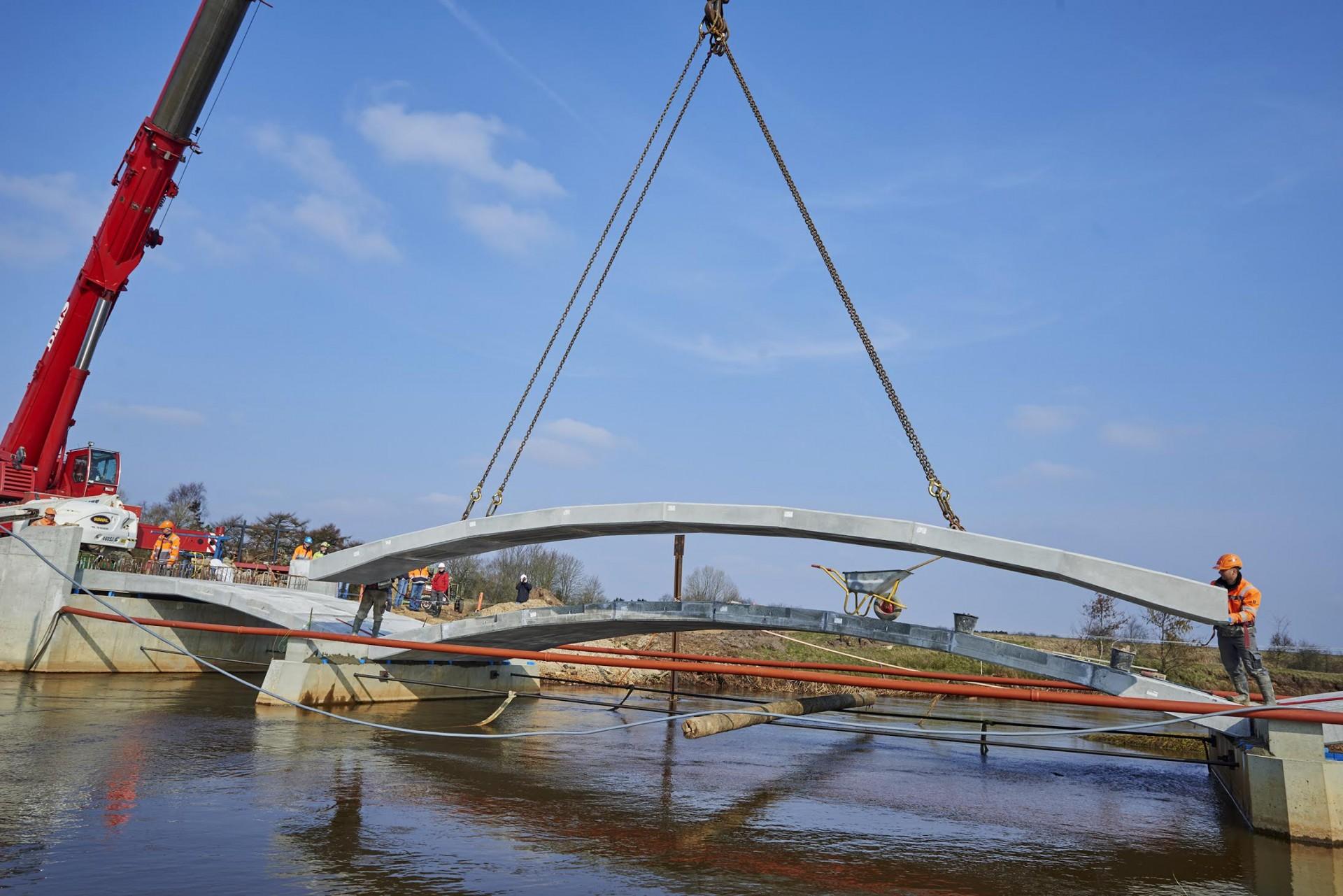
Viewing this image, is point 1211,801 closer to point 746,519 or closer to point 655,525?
point 746,519

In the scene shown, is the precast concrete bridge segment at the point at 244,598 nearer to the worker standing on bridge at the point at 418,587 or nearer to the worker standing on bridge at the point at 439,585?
the worker standing on bridge at the point at 418,587

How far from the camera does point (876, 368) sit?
1222 cm

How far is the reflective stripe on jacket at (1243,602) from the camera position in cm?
966

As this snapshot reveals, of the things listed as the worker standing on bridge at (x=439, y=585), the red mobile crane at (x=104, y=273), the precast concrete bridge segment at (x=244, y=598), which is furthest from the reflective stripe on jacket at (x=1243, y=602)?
the worker standing on bridge at (x=439, y=585)

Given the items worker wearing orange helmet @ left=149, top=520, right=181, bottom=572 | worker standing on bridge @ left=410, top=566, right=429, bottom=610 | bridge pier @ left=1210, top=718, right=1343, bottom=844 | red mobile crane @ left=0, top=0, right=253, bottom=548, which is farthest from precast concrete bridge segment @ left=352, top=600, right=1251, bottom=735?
worker standing on bridge @ left=410, top=566, right=429, bottom=610

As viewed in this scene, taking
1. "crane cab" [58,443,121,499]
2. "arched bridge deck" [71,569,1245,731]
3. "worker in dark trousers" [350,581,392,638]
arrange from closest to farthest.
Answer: "arched bridge deck" [71,569,1245,731] → "worker in dark trousers" [350,581,392,638] → "crane cab" [58,443,121,499]

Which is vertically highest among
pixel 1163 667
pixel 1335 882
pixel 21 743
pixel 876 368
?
pixel 876 368

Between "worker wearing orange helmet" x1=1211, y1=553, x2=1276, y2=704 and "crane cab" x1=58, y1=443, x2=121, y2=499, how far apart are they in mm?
23404

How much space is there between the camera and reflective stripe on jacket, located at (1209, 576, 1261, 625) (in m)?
9.66

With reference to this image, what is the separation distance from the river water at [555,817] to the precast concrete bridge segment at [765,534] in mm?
2673

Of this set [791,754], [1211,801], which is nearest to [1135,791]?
[1211,801]

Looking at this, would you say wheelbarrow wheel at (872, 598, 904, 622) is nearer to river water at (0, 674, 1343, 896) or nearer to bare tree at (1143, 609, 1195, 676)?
river water at (0, 674, 1343, 896)

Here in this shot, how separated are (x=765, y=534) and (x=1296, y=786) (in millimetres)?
6656

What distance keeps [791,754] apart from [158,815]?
10.4 metres
